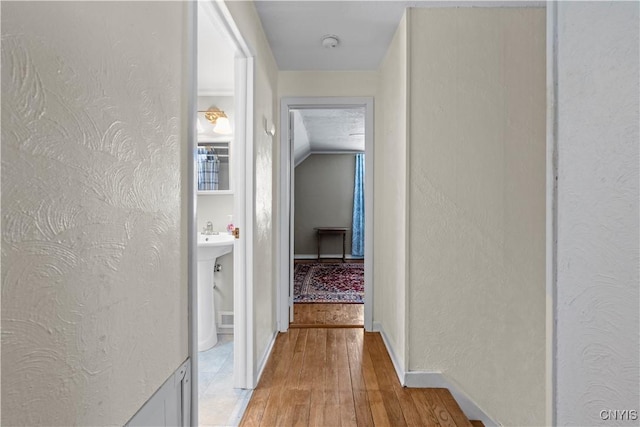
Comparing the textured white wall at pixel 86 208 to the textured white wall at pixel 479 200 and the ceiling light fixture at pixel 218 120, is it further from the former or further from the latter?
the ceiling light fixture at pixel 218 120


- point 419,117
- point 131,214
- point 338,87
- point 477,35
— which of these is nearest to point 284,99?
point 338,87

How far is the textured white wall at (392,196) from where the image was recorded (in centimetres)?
221

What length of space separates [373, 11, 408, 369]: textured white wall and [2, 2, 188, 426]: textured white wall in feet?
5.02

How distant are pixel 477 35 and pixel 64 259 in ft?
7.74

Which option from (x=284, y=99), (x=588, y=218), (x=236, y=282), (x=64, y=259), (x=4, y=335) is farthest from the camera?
(x=284, y=99)

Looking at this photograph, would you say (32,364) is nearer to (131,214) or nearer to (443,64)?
(131,214)

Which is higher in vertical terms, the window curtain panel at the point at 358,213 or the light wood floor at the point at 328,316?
the window curtain panel at the point at 358,213

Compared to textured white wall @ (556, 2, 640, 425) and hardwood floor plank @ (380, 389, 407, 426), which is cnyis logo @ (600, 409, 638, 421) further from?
hardwood floor plank @ (380, 389, 407, 426)

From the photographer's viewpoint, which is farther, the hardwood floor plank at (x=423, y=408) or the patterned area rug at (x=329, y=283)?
the patterned area rug at (x=329, y=283)

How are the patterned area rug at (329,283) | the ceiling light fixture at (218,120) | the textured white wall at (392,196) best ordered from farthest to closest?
the patterned area rug at (329,283) < the ceiling light fixture at (218,120) < the textured white wall at (392,196)

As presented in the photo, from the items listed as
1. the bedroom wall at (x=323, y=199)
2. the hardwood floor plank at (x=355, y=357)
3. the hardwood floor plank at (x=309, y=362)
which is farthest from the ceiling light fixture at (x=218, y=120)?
the bedroom wall at (x=323, y=199)

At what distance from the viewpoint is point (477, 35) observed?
2.14 m

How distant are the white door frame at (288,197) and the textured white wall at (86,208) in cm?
216

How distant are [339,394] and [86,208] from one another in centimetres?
181
